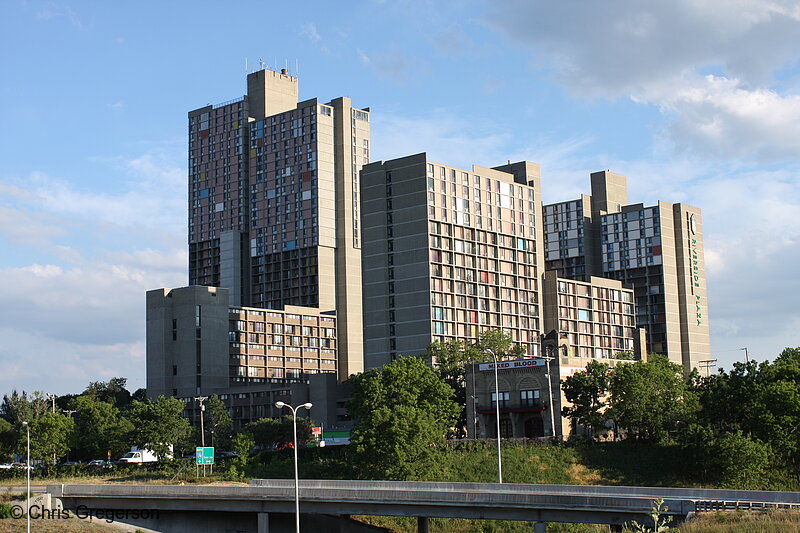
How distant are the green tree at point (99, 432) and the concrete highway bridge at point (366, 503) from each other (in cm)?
4581

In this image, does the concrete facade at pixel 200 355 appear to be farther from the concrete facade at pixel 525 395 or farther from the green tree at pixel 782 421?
the green tree at pixel 782 421

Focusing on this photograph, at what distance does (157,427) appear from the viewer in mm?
117500

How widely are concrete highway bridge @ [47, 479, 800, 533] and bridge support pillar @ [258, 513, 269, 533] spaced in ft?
0.27

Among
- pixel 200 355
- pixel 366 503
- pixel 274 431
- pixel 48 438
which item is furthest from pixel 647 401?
pixel 200 355

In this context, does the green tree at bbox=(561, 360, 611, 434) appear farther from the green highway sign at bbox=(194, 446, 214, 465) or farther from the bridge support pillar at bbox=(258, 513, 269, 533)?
the bridge support pillar at bbox=(258, 513, 269, 533)

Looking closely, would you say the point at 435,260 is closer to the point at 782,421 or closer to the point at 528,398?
the point at 528,398

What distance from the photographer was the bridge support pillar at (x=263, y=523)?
76.1 m

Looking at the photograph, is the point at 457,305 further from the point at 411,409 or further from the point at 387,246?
the point at 411,409

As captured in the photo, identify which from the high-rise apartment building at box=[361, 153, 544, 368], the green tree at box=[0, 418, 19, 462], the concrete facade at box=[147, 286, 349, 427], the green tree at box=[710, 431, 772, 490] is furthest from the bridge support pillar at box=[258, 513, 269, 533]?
the concrete facade at box=[147, 286, 349, 427]

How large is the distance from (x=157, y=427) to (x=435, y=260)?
6457cm

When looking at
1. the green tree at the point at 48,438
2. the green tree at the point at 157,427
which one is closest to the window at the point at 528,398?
the green tree at the point at 157,427

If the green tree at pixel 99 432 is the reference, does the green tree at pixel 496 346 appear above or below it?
above

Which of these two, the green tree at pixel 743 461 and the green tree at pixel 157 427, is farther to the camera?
the green tree at pixel 157 427

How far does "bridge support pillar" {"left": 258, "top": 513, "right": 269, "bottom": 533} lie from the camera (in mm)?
76062
